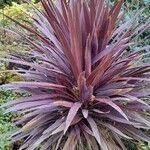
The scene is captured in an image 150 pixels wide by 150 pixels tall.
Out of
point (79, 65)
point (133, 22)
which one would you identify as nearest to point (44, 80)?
point (79, 65)

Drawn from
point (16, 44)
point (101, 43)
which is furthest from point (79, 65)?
point (16, 44)

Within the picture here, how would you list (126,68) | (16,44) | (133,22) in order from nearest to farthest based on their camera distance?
1. (126,68)
2. (133,22)
3. (16,44)

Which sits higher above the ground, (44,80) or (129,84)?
(44,80)

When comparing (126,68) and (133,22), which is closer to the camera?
(126,68)

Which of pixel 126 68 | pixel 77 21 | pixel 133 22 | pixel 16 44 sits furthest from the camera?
pixel 16 44

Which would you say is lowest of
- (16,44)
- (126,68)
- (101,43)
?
(126,68)

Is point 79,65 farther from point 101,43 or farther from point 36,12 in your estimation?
point 36,12
